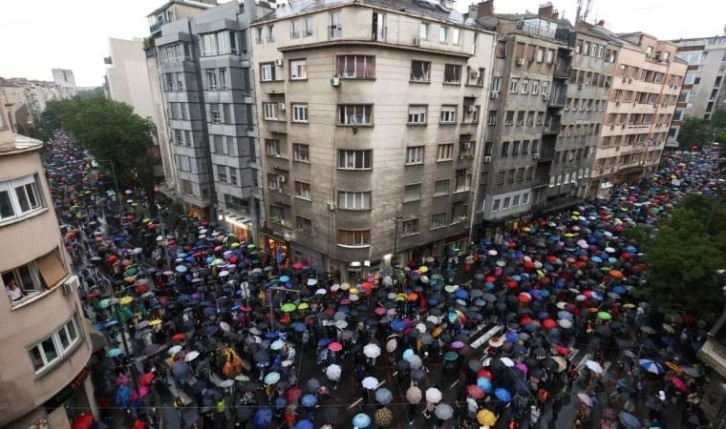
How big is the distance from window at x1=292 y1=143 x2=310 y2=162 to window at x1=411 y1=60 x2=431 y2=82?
32.9 feet

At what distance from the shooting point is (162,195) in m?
54.0

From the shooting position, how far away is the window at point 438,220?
32938mm

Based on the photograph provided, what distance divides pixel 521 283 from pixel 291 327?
1743 cm

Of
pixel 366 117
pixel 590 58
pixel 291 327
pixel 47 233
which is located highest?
pixel 590 58

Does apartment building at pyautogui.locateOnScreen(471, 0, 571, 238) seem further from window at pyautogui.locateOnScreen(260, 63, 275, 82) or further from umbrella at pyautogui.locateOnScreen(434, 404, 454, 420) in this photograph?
umbrella at pyautogui.locateOnScreen(434, 404, 454, 420)

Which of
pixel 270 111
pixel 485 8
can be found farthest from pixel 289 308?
pixel 485 8

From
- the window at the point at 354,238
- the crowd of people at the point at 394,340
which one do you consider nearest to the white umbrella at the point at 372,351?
the crowd of people at the point at 394,340

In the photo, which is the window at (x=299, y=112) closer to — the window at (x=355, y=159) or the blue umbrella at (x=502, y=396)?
the window at (x=355, y=159)

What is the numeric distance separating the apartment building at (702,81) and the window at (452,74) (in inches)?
3140

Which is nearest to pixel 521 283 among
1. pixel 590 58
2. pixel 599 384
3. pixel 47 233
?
pixel 599 384

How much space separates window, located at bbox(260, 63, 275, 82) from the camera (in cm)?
2964

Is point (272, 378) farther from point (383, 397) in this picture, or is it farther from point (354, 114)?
point (354, 114)

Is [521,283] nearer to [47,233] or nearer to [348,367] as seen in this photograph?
[348,367]

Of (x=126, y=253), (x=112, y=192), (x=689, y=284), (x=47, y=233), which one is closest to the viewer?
(x=47, y=233)
